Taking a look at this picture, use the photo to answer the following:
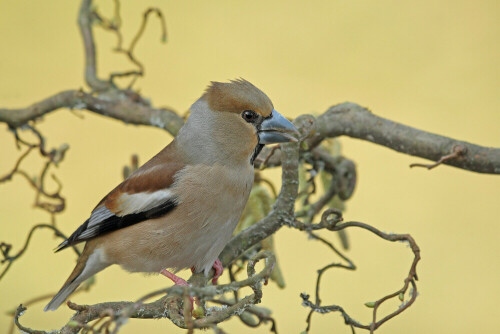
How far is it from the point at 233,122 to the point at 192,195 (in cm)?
40

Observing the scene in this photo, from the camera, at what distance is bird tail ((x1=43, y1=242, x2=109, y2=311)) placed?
3.41 metres

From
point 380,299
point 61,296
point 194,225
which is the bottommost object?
point 380,299

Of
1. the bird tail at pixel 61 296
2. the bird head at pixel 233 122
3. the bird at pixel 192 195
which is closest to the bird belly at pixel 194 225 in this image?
the bird at pixel 192 195

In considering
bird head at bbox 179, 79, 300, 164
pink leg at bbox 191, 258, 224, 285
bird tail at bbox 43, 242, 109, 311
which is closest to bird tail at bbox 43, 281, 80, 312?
bird tail at bbox 43, 242, 109, 311

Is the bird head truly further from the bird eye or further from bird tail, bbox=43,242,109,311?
bird tail, bbox=43,242,109,311

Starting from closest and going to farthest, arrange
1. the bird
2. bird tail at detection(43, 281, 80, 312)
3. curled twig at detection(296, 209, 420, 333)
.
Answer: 1. curled twig at detection(296, 209, 420, 333)
2. the bird
3. bird tail at detection(43, 281, 80, 312)

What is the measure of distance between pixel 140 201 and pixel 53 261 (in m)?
3.11

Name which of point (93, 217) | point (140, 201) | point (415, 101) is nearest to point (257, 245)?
point (140, 201)

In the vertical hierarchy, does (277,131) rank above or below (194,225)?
above

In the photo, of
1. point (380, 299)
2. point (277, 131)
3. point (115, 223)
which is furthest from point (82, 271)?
point (380, 299)

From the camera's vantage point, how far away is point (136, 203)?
3342 millimetres

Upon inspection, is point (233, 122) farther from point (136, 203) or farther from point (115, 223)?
point (115, 223)

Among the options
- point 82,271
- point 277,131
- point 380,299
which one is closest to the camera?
point 380,299

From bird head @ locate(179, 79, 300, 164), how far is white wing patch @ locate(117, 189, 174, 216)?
0.28 metres
